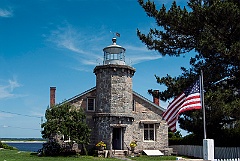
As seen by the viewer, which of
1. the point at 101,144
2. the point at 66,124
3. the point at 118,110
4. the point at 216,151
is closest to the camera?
the point at 216,151

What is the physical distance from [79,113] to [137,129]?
19.1 ft

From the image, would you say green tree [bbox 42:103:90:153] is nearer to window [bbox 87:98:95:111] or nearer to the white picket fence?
window [bbox 87:98:95:111]

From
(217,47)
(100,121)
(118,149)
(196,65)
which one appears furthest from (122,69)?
(217,47)

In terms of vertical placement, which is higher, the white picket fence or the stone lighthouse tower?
the stone lighthouse tower

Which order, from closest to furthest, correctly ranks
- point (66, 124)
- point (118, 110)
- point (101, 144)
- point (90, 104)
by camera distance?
point (66, 124) → point (101, 144) → point (118, 110) → point (90, 104)

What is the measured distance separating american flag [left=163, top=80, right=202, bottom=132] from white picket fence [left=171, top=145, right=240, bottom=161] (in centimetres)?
630

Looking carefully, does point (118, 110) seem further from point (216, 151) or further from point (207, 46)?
point (207, 46)

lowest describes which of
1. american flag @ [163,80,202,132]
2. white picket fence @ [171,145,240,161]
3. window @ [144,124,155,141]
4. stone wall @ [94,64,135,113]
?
white picket fence @ [171,145,240,161]

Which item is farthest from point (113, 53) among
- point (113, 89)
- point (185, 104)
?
point (185, 104)

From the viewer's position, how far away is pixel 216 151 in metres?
24.3

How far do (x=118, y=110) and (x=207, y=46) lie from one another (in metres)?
12.4

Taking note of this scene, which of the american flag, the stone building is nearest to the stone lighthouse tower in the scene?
the stone building

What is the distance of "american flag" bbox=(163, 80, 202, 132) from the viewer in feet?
43.7

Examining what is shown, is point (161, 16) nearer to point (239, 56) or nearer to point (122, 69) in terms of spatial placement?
point (239, 56)
